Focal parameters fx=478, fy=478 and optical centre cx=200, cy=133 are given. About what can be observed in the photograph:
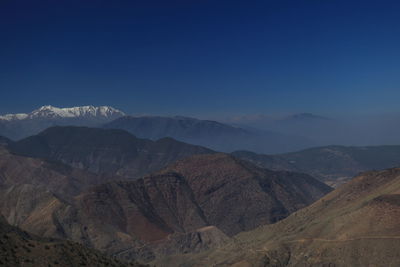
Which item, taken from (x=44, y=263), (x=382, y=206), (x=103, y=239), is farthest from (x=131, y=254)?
(x=44, y=263)

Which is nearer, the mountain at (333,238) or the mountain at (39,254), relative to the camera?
the mountain at (39,254)

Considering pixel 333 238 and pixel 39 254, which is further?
pixel 333 238

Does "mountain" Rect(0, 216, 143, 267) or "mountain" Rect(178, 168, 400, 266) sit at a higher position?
"mountain" Rect(0, 216, 143, 267)

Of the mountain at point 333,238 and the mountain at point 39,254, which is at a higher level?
the mountain at point 39,254

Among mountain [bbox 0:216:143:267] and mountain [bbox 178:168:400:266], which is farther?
mountain [bbox 178:168:400:266]

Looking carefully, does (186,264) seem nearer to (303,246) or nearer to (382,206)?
(303,246)

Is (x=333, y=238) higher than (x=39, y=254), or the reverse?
(x=39, y=254)

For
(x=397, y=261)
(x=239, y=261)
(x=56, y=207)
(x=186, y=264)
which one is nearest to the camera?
(x=397, y=261)

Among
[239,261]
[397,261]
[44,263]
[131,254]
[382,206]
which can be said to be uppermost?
[44,263]
